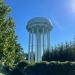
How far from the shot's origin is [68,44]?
162 feet

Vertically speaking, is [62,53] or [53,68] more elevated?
[62,53]

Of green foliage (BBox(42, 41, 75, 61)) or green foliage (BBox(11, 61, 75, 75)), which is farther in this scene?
green foliage (BBox(42, 41, 75, 61))

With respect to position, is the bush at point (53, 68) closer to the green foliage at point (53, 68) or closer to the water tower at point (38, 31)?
the green foliage at point (53, 68)

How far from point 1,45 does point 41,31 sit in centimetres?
4374

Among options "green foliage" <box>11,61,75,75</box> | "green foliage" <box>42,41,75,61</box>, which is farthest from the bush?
"green foliage" <box>42,41,75,61</box>

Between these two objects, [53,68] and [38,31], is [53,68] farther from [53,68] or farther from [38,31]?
[38,31]

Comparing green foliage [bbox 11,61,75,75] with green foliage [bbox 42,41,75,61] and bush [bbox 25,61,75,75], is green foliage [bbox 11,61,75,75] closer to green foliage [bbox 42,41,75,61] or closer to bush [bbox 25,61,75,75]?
bush [bbox 25,61,75,75]

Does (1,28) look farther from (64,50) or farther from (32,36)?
(32,36)

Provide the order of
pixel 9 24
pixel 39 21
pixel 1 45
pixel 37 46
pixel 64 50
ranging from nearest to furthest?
pixel 1 45, pixel 9 24, pixel 64 50, pixel 39 21, pixel 37 46

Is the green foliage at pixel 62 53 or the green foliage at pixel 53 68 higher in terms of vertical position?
the green foliage at pixel 62 53

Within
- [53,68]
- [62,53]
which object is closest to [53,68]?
[53,68]

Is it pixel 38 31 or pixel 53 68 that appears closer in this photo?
pixel 53 68

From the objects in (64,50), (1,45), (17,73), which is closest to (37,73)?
(1,45)

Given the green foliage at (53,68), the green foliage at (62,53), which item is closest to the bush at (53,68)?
the green foliage at (53,68)
